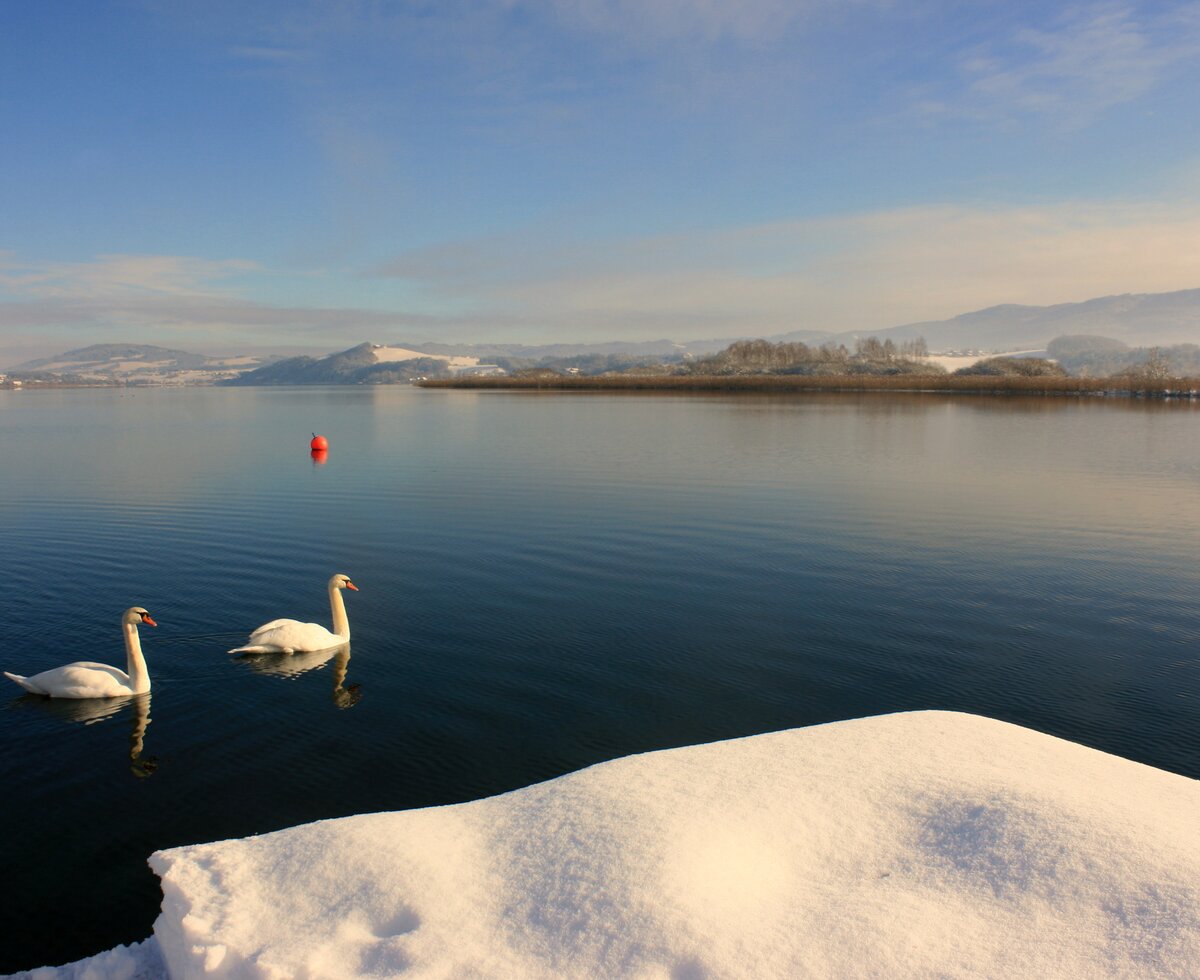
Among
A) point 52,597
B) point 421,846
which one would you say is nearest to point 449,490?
point 52,597

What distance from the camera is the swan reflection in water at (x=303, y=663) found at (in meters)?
11.1

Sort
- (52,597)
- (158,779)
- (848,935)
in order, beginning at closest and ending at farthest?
(848,935) → (158,779) → (52,597)

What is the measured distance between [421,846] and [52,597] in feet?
40.7

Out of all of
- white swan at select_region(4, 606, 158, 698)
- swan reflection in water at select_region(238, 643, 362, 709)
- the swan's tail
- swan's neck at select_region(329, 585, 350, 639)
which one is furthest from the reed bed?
the swan's tail

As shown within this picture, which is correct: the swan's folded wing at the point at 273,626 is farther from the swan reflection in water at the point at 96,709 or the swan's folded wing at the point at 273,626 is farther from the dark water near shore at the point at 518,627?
the swan reflection in water at the point at 96,709

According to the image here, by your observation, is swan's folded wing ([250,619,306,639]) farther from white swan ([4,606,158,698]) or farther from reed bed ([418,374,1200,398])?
reed bed ([418,374,1200,398])

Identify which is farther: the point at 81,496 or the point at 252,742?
the point at 81,496

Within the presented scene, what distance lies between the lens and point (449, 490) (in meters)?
27.3

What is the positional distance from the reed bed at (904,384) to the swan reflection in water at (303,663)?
323 feet

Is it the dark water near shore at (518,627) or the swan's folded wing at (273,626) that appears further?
the swan's folded wing at (273,626)

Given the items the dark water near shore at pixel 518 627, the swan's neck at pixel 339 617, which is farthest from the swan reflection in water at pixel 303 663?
the swan's neck at pixel 339 617

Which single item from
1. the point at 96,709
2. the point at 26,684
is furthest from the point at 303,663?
the point at 26,684

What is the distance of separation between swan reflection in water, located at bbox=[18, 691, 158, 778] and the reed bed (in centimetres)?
10088

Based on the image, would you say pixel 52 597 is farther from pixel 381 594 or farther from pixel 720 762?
pixel 720 762
